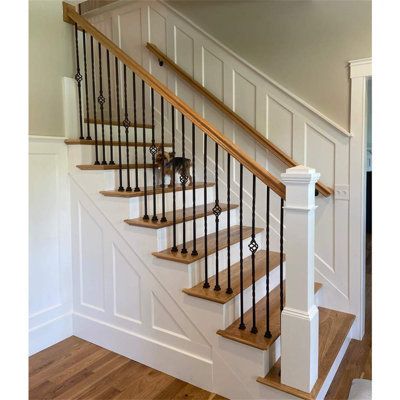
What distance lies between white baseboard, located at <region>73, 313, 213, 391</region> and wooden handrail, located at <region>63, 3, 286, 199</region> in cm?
116

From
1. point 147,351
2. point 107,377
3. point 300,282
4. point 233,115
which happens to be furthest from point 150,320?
point 233,115

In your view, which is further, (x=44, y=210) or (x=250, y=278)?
(x=44, y=210)

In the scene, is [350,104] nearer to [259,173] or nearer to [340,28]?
[340,28]

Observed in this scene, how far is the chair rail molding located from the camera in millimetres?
2578

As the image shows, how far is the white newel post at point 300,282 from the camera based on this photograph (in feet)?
5.72

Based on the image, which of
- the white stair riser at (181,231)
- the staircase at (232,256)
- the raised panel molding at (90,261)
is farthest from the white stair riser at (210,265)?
the raised panel molding at (90,261)

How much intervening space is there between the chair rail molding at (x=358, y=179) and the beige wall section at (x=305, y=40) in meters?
0.06

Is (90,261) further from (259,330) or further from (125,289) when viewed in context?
(259,330)

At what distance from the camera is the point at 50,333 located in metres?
2.62

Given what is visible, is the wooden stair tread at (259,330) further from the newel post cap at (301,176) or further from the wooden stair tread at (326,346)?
the newel post cap at (301,176)
